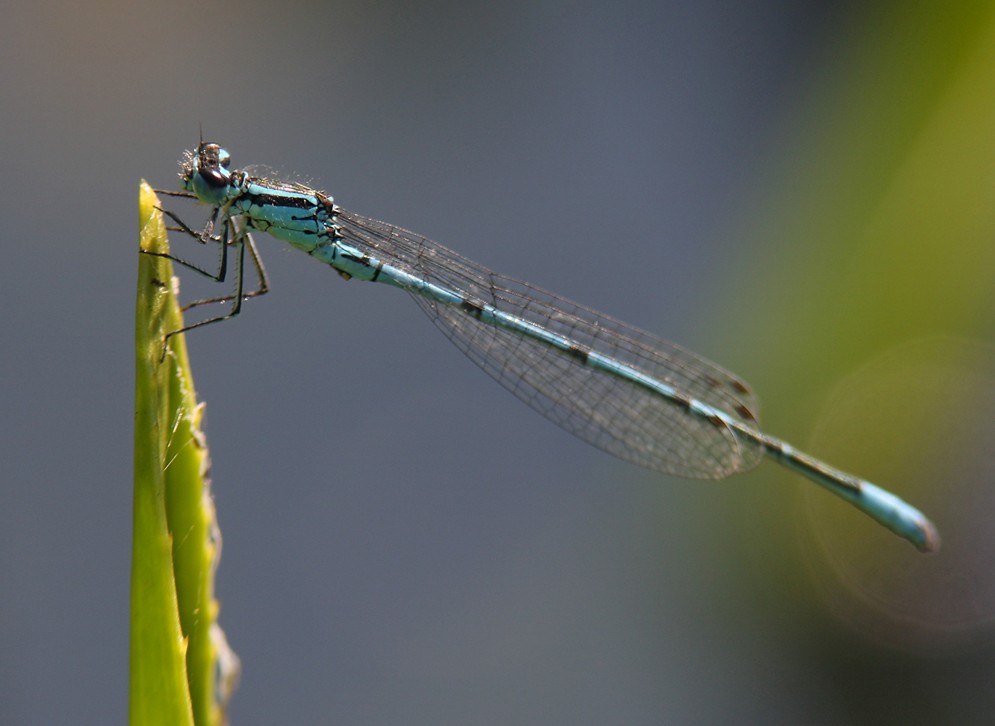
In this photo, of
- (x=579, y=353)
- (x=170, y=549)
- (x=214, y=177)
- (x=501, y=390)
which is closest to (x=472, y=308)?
(x=579, y=353)

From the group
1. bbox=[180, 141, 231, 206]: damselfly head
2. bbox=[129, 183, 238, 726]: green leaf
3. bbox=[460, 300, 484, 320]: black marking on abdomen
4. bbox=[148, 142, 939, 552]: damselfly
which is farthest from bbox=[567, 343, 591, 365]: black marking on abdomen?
bbox=[129, 183, 238, 726]: green leaf

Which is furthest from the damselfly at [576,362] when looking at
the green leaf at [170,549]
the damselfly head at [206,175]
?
the green leaf at [170,549]

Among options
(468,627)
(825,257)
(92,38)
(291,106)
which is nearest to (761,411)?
(825,257)

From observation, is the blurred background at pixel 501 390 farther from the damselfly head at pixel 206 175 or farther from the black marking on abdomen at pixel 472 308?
the damselfly head at pixel 206 175

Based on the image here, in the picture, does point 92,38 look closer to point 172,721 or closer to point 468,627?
point 468,627

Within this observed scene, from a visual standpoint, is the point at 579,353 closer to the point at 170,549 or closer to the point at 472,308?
the point at 472,308

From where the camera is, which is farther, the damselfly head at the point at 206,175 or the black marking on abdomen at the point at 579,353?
the black marking on abdomen at the point at 579,353
